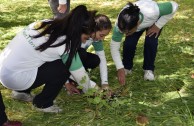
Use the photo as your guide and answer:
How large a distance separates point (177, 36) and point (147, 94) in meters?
2.07

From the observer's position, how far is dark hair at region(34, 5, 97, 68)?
3.03 meters

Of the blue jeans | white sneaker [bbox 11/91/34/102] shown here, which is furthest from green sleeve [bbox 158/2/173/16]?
white sneaker [bbox 11/91/34/102]

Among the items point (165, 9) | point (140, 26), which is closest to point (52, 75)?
point (140, 26)

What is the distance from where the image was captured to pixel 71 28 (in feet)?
9.96

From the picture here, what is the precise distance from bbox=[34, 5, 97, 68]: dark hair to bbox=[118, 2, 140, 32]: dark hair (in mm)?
530

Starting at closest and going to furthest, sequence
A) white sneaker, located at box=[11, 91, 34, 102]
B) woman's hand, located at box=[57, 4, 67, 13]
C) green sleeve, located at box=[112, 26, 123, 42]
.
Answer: white sneaker, located at box=[11, 91, 34, 102] → green sleeve, located at box=[112, 26, 123, 42] → woman's hand, located at box=[57, 4, 67, 13]

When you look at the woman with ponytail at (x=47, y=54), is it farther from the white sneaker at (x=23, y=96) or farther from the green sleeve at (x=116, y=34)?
the green sleeve at (x=116, y=34)

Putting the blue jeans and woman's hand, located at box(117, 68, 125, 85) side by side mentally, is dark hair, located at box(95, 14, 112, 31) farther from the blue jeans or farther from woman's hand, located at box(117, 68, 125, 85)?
the blue jeans

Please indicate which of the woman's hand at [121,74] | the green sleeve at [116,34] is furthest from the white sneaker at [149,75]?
the green sleeve at [116,34]

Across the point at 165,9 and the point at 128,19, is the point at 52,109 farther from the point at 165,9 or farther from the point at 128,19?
the point at 165,9

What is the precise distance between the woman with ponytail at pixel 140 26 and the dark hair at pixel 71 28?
0.58 metres

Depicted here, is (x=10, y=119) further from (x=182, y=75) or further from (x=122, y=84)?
(x=182, y=75)

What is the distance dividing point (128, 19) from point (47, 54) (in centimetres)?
90

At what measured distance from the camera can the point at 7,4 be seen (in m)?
8.15
